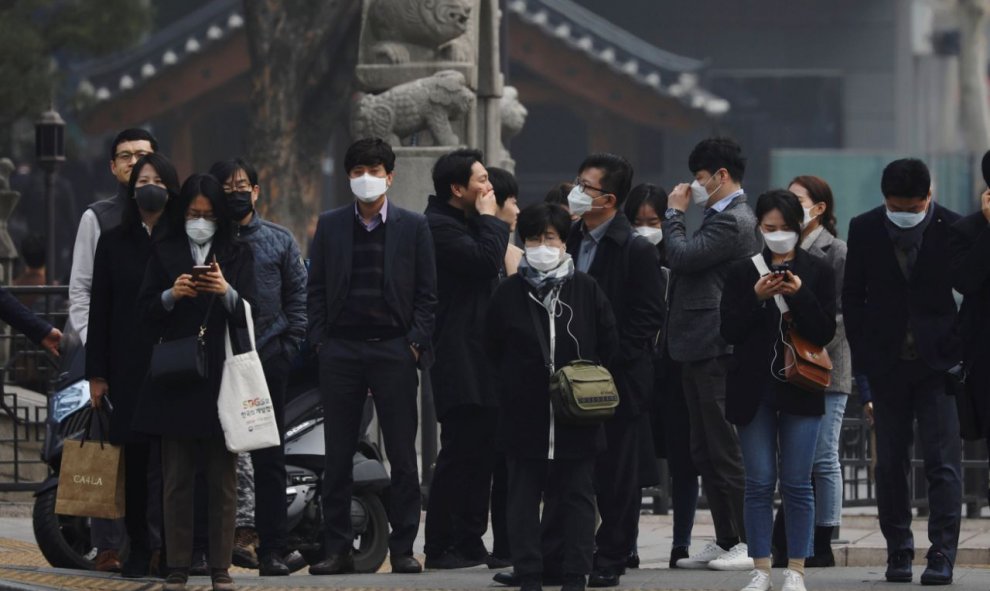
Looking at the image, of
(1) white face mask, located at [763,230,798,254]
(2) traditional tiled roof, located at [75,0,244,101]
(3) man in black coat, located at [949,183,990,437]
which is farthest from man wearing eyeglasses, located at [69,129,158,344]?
(2) traditional tiled roof, located at [75,0,244,101]

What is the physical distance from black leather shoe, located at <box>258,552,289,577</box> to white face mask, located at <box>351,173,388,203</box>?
162 centimetres

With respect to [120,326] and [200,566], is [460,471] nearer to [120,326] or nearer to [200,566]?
[200,566]

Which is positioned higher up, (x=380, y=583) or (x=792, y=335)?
(x=792, y=335)

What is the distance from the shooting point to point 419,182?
1424 cm

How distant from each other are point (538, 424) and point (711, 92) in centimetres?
2233

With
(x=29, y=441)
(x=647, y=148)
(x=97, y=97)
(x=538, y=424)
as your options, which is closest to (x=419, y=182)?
(x=29, y=441)

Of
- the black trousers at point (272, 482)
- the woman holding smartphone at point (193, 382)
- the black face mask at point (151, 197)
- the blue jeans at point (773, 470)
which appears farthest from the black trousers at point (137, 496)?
the blue jeans at point (773, 470)

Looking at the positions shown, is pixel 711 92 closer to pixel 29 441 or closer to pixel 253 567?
pixel 29 441

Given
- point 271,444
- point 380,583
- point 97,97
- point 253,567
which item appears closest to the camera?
point 271,444

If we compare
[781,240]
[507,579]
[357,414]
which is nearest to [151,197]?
[357,414]

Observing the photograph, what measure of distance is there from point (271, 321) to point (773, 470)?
2.37m

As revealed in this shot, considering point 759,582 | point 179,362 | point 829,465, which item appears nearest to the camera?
point 179,362

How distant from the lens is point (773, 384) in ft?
30.7

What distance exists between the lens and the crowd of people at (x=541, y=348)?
30.8 ft
